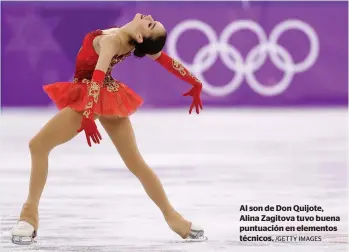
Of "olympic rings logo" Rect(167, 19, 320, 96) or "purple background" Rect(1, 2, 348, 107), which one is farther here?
"olympic rings logo" Rect(167, 19, 320, 96)

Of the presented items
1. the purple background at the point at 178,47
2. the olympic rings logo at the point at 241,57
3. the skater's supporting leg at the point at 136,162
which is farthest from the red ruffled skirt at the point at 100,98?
the olympic rings logo at the point at 241,57

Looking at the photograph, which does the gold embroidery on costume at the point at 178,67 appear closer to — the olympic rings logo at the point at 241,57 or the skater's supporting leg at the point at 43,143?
the skater's supporting leg at the point at 43,143

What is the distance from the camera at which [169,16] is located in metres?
16.4

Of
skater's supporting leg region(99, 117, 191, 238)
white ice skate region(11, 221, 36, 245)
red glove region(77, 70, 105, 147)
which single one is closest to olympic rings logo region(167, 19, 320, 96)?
skater's supporting leg region(99, 117, 191, 238)

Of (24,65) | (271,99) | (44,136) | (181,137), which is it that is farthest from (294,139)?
(44,136)

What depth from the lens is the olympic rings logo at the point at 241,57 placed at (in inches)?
640

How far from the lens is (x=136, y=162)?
6523 mm

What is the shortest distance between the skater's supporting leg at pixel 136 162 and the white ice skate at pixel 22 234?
75 cm

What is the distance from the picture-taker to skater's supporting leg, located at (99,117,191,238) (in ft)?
21.2

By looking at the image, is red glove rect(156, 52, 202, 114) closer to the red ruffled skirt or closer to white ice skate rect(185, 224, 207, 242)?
the red ruffled skirt

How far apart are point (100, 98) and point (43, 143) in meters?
0.45

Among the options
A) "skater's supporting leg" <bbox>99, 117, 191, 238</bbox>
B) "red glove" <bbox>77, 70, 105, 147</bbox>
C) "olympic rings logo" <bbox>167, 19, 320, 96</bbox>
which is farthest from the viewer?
"olympic rings logo" <bbox>167, 19, 320, 96</bbox>

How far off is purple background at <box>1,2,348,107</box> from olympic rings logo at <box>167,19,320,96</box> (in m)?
0.07

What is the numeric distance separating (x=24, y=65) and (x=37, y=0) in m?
1.05
